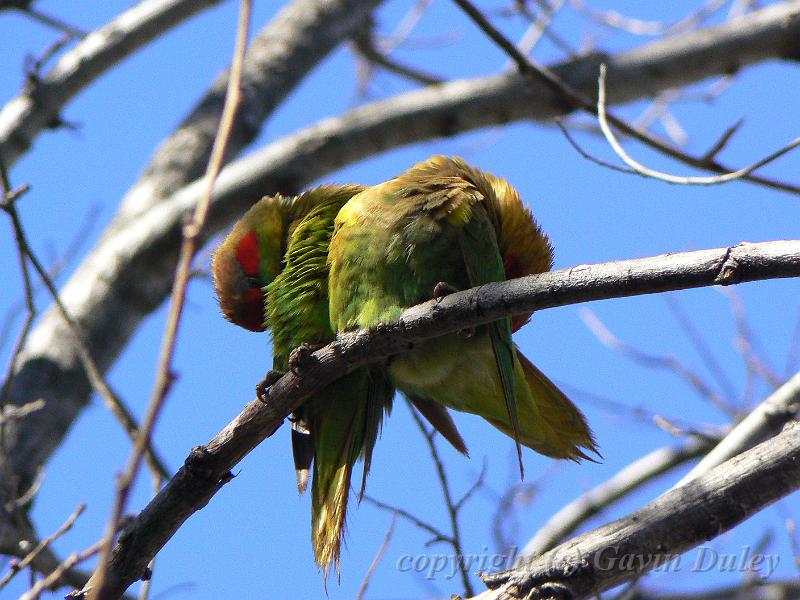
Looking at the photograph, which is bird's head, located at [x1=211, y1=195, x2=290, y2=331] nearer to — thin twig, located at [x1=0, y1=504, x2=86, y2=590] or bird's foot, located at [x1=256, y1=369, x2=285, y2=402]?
bird's foot, located at [x1=256, y1=369, x2=285, y2=402]

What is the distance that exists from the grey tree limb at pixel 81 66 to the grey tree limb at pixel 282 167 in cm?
65

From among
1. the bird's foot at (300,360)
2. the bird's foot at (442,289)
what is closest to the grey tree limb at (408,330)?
the bird's foot at (300,360)

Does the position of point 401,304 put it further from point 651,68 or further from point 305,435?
point 651,68

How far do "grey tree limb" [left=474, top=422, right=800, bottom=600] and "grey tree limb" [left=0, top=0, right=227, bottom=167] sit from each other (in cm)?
356

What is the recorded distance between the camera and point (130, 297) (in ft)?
14.6

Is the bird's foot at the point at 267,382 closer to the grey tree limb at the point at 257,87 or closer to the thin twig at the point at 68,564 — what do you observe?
the thin twig at the point at 68,564

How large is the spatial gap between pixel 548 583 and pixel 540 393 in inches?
53.3

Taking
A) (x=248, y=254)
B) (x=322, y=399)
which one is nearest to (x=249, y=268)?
(x=248, y=254)

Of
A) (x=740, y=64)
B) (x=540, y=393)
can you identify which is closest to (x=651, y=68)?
(x=740, y=64)

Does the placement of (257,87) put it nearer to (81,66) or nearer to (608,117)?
(81,66)

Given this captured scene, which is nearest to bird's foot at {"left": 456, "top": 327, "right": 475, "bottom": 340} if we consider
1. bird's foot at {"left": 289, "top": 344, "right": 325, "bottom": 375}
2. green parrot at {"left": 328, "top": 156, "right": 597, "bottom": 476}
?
green parrot at {"left": 328, "top": 156, "right": 597, "bottom": 476}

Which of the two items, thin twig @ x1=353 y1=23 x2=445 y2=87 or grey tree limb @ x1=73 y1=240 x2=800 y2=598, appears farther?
thin twig @ x1=353 y1=23 x2=445 y2=87

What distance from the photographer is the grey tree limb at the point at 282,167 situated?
4102 millimetres

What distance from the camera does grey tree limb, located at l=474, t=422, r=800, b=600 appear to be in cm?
207
